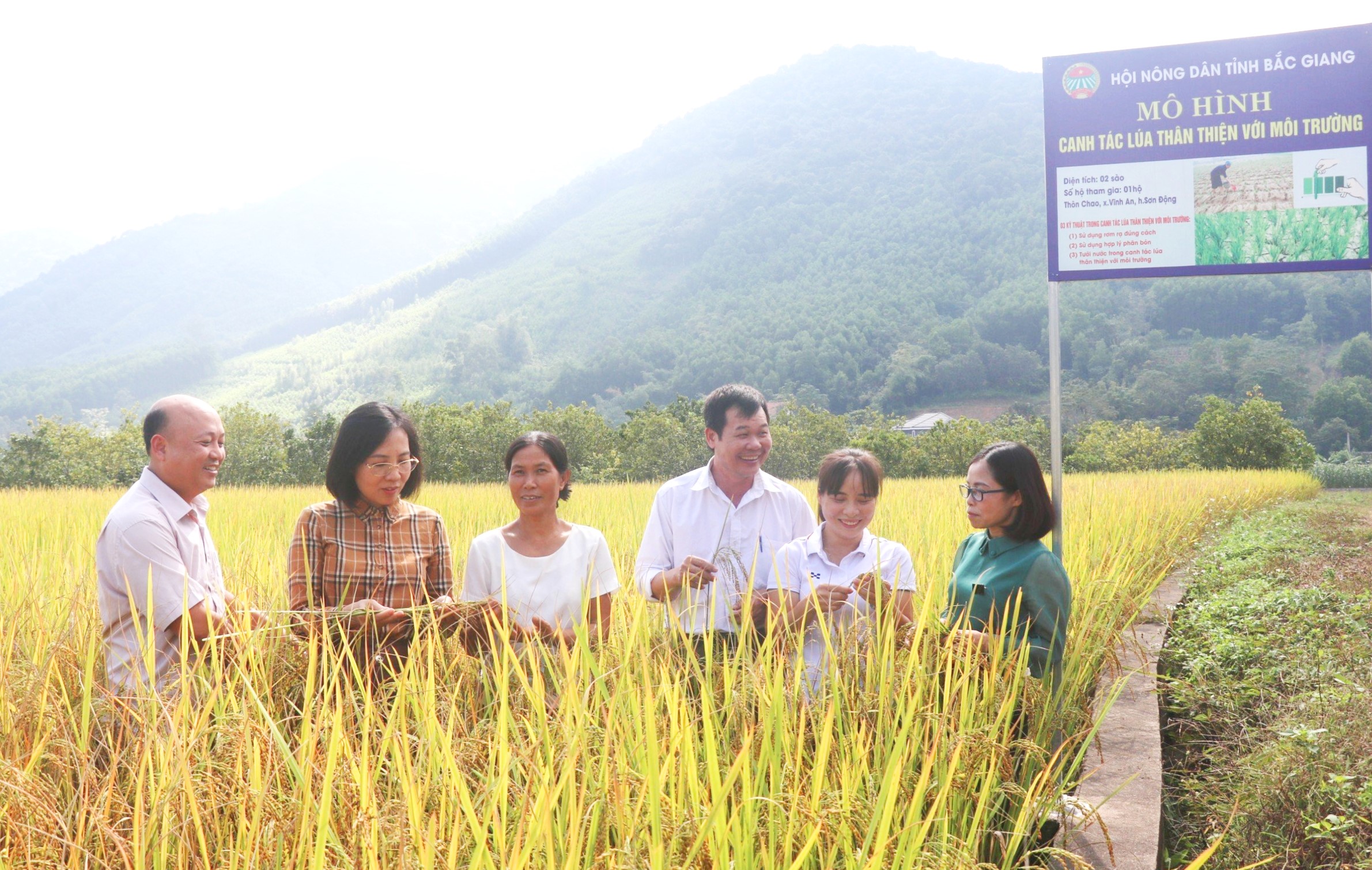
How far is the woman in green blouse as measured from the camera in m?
2.75

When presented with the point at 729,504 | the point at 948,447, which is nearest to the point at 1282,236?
the point at 729,504

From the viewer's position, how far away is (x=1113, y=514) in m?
6.94

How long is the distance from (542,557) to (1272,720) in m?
2.75

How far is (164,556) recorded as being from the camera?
245 cm

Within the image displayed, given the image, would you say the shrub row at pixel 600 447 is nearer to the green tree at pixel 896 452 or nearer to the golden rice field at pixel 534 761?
the green tree at pixel 896 452

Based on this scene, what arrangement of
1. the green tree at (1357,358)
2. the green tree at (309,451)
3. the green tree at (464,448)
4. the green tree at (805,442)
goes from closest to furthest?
1. the green tree at (464,448)
2. the green tree at (309,451)
3. the green tree at (805,442)
4. the green tree at (1357,358)

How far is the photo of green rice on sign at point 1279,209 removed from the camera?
3840 mm

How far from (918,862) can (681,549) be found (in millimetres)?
1770

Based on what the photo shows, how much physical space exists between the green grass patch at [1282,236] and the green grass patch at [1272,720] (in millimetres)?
1616

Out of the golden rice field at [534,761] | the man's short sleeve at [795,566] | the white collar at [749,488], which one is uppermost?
the white collar at [749,488]

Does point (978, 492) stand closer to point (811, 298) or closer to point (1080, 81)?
point (1080, 81)

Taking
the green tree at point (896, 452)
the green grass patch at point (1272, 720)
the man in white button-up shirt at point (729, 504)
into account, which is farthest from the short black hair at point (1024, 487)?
the green tree at point (896, 452)

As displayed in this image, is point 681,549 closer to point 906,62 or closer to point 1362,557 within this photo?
point 1362,557

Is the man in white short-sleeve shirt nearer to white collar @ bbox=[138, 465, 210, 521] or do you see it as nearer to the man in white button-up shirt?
white collar @ bbox=[138, 465, 210, 521]
